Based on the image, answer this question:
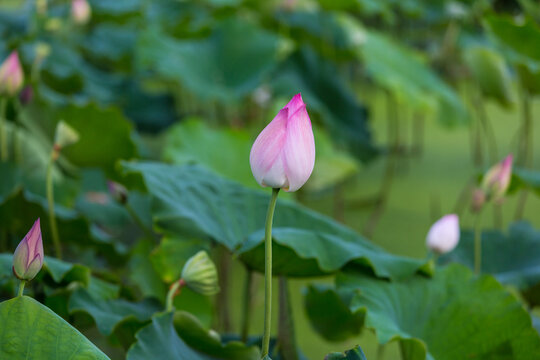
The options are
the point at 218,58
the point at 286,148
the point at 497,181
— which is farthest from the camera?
the point at 218,58

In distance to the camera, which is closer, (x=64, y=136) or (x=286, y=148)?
(x=286, y=148)

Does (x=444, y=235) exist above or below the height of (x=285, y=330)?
above

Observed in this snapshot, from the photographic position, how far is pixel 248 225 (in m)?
0.94

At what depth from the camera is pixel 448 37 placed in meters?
2.78

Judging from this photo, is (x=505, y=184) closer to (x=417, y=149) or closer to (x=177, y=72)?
(x=177, y=72)

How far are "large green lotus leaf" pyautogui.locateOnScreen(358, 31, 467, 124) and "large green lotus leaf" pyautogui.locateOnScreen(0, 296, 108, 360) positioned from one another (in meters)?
1.39

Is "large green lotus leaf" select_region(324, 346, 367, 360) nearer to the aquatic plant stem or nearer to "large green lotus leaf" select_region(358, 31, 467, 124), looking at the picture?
the aquatic plant stem

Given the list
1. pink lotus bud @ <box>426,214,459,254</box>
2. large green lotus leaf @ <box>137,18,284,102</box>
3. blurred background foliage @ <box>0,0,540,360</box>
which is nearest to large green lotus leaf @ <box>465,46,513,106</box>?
blurred background foliage @ <box>0,0,540,360</box>

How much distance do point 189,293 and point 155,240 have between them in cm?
13

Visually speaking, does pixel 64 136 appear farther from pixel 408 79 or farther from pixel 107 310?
pixel 408 79

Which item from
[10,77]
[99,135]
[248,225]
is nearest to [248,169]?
[99,135]

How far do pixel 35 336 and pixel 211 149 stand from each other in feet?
2.96

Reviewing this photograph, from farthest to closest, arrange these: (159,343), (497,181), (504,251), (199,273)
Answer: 1. (504,251)
2. (497,181)
3. (199,273)
4. (159,343)

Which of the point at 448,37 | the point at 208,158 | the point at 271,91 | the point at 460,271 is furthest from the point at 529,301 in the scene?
the point at 448,37
